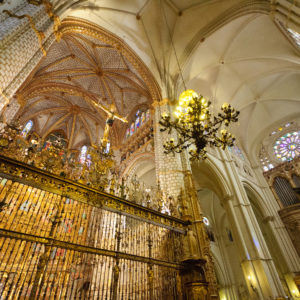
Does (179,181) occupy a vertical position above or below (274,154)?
below

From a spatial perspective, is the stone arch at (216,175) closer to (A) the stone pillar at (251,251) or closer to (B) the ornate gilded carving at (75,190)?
(A) the stone pillar at (251,251)

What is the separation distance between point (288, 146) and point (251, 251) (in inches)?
454

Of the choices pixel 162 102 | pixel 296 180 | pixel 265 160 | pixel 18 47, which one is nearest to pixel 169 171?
pixel 162 102

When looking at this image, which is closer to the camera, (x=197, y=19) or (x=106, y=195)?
(x=106, y=195)

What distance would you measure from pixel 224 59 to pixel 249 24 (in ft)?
7.56

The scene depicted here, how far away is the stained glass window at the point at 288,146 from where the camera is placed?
55.2 ft

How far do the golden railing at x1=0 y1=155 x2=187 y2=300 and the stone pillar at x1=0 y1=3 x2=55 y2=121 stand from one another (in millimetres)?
2641

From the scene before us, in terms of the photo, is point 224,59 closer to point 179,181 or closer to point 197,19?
point 197,19

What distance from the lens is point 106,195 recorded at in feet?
15.6

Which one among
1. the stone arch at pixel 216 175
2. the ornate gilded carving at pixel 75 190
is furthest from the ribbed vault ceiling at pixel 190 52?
the ornate gilded carving at pixel 75 190

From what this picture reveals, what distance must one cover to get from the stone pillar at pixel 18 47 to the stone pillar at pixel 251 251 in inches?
458

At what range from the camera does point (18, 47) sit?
5367mm

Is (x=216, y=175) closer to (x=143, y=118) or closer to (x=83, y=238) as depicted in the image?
(x=143, y=118)

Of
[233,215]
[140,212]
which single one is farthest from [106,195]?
[233,215]
